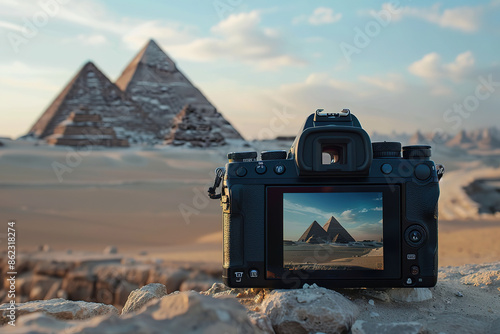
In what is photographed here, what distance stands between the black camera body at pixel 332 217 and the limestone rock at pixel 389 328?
0.26 meters

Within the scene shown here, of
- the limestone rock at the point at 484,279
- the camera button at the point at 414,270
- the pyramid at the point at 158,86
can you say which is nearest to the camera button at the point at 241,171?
the camera button at the point at 414,270

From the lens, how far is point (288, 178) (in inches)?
83.7

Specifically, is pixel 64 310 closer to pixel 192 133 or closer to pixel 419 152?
pixel 419 152

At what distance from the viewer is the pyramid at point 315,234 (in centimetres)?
210

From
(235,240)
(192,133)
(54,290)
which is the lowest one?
(54,290)

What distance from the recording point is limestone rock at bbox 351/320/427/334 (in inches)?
72.5

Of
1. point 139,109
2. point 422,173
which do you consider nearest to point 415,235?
point 422,173

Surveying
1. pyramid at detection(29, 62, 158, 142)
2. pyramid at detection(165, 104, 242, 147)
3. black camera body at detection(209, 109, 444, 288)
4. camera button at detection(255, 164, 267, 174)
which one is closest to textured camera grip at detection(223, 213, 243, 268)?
black camera body at detection(209, 109, 444, 288)

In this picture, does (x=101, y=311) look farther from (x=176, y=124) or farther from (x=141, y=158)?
(x=176, y=124)

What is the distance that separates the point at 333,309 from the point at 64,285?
484cm

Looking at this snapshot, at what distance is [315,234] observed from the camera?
6.89 ft

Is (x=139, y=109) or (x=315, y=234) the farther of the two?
(x=139, y=109)

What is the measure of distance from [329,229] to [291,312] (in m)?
0.44

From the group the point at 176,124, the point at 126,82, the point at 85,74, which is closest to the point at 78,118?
the point at 176,124
